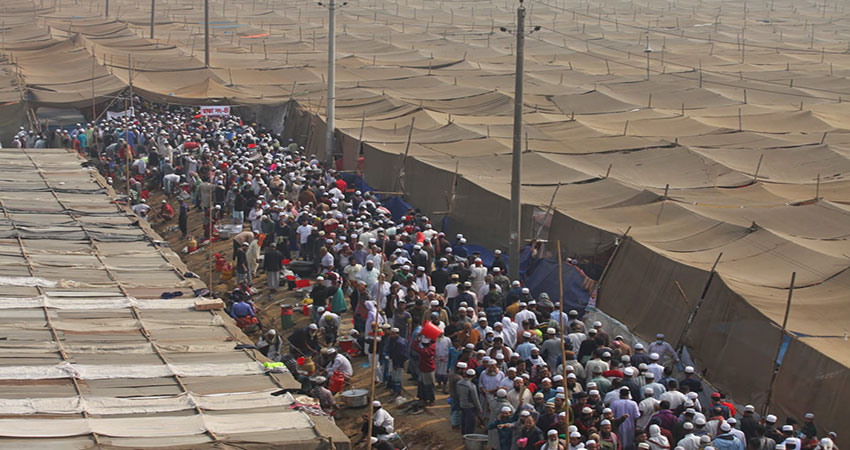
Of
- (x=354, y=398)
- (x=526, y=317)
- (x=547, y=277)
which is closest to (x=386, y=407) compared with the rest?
(x=354, y=398)

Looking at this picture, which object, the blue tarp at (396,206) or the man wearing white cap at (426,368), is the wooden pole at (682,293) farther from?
the blue tarp at (396,206)

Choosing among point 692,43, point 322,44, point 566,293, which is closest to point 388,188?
point 566,293

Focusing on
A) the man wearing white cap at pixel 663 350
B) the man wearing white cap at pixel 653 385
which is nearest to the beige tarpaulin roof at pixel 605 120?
the man wearing white cap at pixel 663 350

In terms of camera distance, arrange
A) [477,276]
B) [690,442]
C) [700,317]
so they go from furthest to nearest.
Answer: [477,276], [700,317], [690,442]

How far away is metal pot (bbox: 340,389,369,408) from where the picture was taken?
1394 centimetres

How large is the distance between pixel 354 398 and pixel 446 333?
1.53 metres

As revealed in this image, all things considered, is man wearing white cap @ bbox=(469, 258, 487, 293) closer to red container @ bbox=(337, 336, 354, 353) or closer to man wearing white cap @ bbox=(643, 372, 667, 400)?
red container @ bbox=(337, 336, 354, 353)

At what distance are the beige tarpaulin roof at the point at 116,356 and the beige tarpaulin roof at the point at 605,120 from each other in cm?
97

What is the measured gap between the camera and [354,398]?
45.7 ft

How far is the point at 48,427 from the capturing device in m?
9.73

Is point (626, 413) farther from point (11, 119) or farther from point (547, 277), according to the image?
point (11, 119)

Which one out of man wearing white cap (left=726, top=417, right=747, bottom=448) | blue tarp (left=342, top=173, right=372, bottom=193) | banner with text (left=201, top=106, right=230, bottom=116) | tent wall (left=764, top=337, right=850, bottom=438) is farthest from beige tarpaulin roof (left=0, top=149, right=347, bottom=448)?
banner with text (left=201, top=106, right=230, bottom=116)

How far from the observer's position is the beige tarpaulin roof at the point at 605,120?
14.5 m

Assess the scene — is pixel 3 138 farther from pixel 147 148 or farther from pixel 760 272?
pixel 760 272
